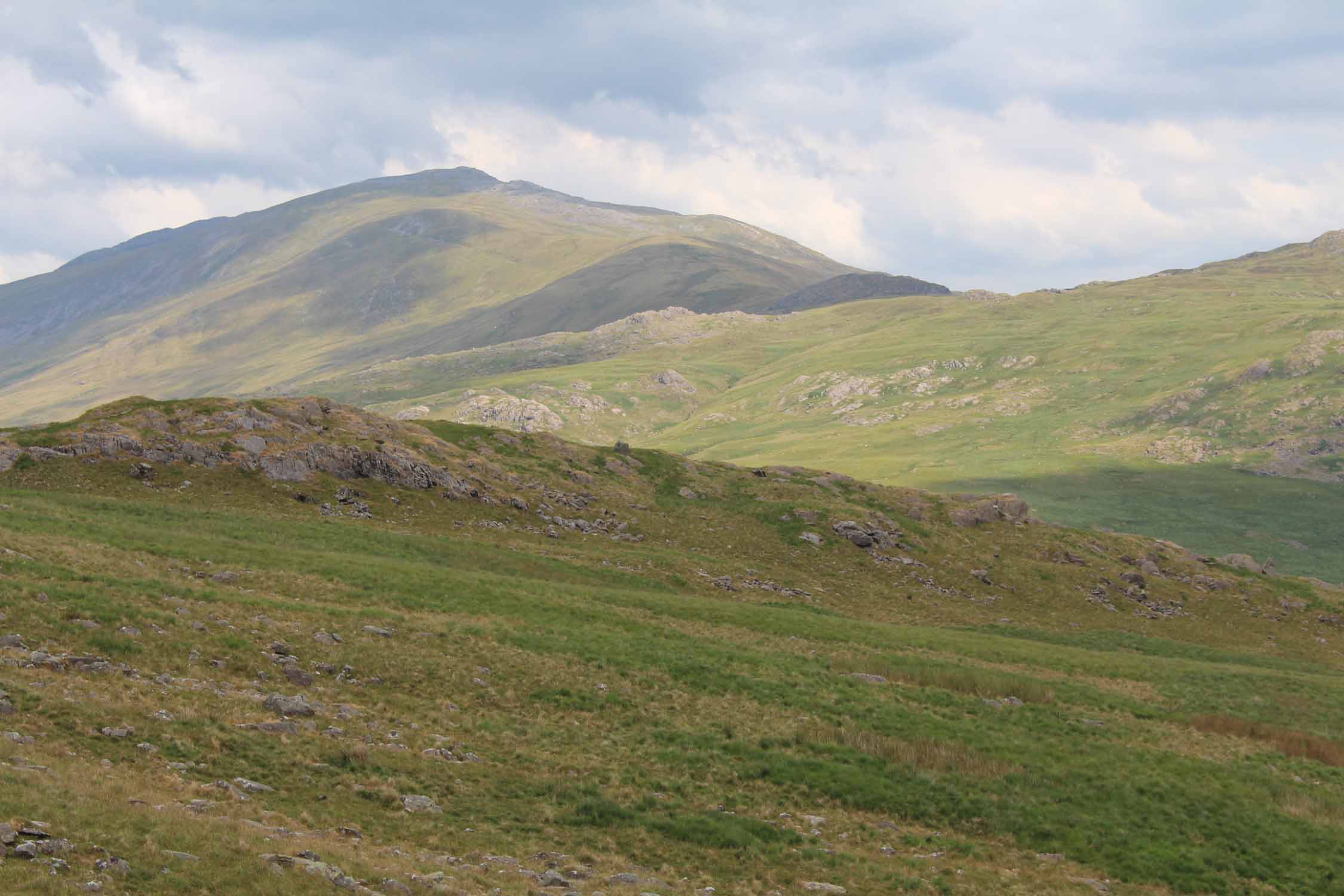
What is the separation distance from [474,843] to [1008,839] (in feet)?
55.6

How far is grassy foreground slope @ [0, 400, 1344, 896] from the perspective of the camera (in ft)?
68.6

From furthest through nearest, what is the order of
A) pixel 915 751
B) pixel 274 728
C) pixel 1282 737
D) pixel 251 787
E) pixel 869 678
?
pixel 869 678, pixel 1282 737, pixel 915 751, pixel 274 728, pixel 251 787

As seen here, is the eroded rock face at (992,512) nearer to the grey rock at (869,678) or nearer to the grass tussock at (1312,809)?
the grey rock at (869,678)

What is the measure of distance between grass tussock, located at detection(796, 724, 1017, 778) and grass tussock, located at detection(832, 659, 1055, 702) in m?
9.30

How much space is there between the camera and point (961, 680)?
4434 cm

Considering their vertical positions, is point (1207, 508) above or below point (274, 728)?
below

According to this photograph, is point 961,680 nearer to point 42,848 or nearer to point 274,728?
point 274,728

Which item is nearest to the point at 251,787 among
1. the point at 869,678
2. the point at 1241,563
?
the point at 869,678

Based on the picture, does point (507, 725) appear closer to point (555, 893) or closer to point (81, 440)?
point (555, 893)

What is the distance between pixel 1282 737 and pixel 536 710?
116ft

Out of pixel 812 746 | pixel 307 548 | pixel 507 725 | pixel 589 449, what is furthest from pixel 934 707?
pixel 589 449

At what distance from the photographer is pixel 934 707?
1534 inches

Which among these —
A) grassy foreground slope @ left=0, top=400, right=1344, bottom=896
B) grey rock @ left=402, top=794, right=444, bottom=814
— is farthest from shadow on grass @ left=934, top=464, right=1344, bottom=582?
grey rock @ left=402, top=794, right=444, bottom=814

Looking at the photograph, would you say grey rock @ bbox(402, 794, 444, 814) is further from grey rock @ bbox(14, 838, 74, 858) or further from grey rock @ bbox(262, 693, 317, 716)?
grey rock @ bbox(14, 838, 74, 858)
